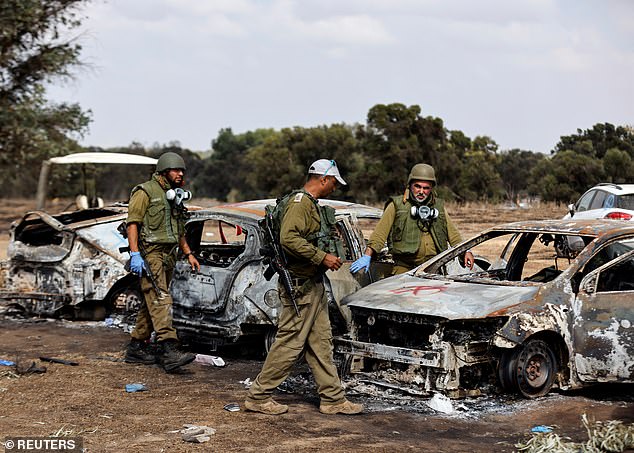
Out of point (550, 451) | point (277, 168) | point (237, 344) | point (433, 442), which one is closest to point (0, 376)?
point (237, 344)

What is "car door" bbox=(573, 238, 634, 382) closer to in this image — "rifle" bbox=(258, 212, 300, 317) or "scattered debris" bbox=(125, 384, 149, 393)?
"rifle" bbox=(258, 212, 300, 317)

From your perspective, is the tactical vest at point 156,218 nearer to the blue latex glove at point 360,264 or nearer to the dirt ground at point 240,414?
the dirt ground at point 240,414

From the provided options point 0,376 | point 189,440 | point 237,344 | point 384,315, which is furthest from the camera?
point 237,344

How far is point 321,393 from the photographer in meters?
6.82

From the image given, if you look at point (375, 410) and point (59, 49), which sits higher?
point (59, 49)

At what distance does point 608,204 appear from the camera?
14.9m

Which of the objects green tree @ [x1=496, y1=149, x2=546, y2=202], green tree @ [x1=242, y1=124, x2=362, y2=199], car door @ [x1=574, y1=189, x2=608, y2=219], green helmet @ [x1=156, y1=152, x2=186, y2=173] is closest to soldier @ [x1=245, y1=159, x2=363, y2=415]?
green helmet @ [x1=156, y1=152, x2=186, y2=173]

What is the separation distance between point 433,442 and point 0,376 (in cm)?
422

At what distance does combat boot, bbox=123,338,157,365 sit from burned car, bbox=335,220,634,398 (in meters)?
2.22

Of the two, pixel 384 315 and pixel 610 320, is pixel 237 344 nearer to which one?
pixel 384 315

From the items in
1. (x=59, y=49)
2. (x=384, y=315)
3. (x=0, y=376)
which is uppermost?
(x=59, y=49)

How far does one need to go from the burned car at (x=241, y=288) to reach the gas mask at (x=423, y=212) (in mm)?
670

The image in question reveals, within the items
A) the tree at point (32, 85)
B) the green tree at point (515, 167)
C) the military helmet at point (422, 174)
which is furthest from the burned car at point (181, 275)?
the green tree at point (515, 167)

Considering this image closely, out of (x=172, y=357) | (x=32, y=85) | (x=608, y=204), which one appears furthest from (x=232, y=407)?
(x=32, y=85)
